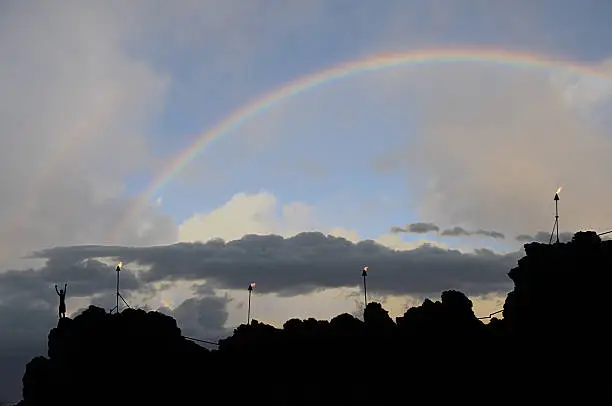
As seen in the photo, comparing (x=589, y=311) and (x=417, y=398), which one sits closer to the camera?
(x=589, y=311)

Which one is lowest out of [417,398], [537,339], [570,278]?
[417,398]

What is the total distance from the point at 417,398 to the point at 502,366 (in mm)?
14490

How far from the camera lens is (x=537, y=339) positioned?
112 metres

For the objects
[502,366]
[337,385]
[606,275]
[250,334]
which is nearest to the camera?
[606,275]

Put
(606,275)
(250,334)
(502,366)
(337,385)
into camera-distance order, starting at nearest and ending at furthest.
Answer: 1. (606,275)
2. (502,366)
3. (337,385)
4. (250,334)

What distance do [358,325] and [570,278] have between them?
1538 inches

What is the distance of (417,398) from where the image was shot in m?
123

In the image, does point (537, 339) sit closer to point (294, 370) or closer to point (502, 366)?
point (502, 366)

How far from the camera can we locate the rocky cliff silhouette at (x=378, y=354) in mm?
108062

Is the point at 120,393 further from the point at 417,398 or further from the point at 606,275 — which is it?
the point at 606,275

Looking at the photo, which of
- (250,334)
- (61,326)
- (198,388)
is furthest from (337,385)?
(61,326)

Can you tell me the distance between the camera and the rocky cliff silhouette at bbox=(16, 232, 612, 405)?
108062 mm

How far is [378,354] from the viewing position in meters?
130

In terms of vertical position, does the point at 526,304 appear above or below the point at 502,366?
above
